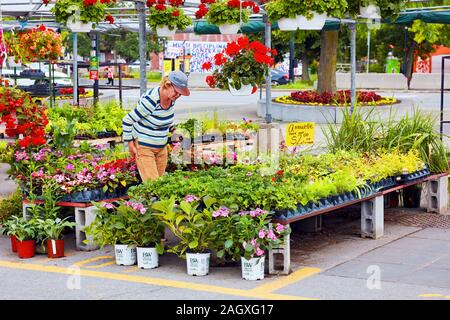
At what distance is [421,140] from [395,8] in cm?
240

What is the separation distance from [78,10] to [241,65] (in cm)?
343

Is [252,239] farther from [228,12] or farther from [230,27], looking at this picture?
[230,27]

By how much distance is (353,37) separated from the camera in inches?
747

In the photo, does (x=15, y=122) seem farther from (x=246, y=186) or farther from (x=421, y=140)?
(x=421, y=140)

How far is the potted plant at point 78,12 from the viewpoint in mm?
13195

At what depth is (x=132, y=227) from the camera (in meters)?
8.38

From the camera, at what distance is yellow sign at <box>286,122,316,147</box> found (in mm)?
10164

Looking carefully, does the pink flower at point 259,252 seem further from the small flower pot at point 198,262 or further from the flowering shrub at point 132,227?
Result: the flowering shrub at point 132,227

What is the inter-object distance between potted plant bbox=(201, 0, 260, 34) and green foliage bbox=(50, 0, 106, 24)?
1611mm

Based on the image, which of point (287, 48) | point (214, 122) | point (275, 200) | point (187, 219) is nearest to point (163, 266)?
point (187, 219)

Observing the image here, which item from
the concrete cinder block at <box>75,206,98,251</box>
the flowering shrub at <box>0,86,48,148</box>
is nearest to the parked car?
the flowering shrub at <box>0,86,48,148</box>

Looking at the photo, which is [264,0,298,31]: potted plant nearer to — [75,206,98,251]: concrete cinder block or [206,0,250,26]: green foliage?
[206,0,250,26]: green foliage

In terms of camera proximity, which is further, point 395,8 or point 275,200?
point 395,8

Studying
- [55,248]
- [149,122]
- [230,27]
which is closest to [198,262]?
[55,248]
